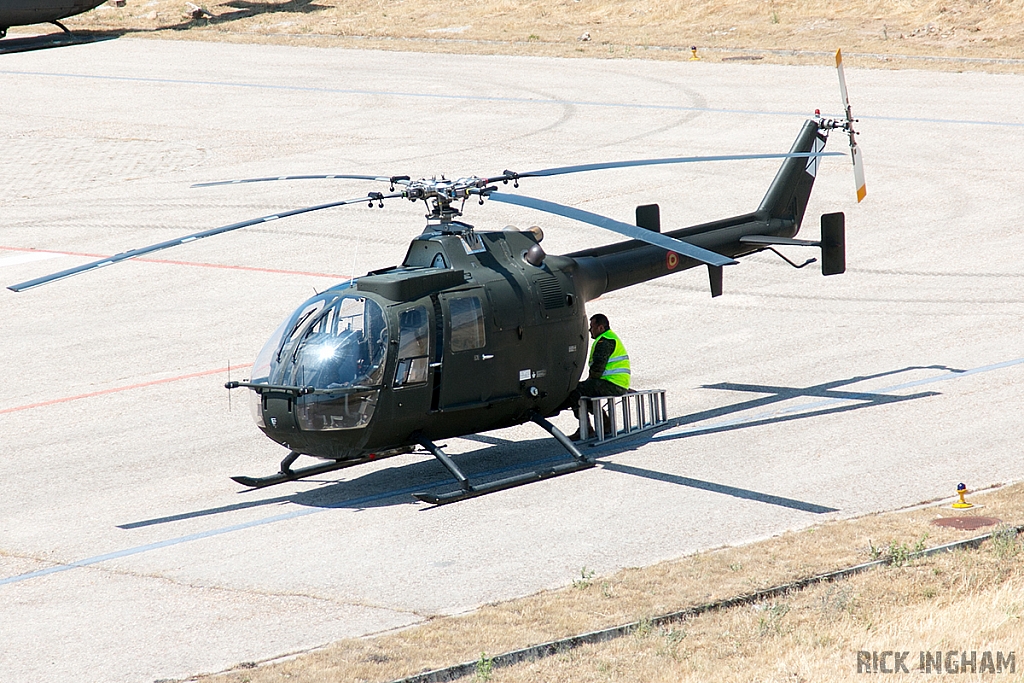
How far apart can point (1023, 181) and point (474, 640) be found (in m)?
22.4

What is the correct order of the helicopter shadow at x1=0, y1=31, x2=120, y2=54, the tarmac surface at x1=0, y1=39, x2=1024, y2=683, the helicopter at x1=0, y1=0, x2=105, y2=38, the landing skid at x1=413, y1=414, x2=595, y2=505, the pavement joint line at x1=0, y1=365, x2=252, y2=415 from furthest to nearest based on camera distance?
the helicopter shadow at x1=0, y1=31, x2=120, y2=54, the helicopter at x1=0, y1=0, x2=105, y2=38, the pavement joint line at x1=0, y1=365, x2=252, y2=415, the landing skid at x1=413, y1=414, x2=595, y2=505, the tarmac surface at x1=0, y1=39, x2=1024, y2=683

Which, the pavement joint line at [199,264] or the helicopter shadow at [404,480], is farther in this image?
the pavement joint line at [199,264]

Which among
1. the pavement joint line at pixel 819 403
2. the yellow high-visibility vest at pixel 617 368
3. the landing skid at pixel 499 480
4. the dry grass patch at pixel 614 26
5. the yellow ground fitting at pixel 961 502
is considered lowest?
the pavement joint line at pixel 819 403

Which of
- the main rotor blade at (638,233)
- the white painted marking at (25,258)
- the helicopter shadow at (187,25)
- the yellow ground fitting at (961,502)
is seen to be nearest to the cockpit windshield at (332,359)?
the main rotor blade at (638,233)

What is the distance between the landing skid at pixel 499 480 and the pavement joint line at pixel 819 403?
161 centimetres

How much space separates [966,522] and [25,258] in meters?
20.1

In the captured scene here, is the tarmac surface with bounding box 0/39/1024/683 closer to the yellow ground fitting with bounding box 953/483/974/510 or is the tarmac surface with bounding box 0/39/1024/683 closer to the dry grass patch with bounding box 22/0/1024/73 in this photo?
the yellow ground fitting with bounding box 953/483/974/510

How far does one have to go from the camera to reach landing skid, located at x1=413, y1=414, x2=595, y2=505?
12.9 m

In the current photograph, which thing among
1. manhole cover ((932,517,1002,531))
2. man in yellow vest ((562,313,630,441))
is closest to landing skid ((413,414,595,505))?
man in yellow vest ((562,313,630,441))

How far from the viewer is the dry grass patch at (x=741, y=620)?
30.5 feet

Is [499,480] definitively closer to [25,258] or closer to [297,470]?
[297,470]

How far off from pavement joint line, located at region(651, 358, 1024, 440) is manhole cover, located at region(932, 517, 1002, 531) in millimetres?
3664

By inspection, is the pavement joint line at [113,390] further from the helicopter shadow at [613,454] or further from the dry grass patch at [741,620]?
the dry grass patch at [741,620]

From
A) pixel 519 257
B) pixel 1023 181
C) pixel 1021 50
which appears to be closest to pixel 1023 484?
pixel 519 257
